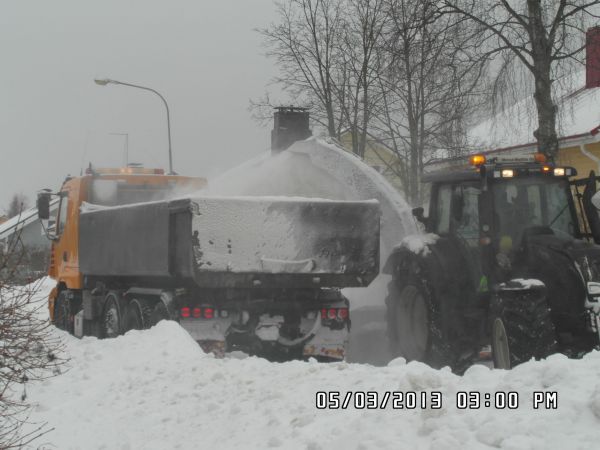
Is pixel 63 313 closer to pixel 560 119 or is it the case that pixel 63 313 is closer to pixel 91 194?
pixel 91 194

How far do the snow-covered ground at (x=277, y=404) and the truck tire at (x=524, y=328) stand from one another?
134 centimetres

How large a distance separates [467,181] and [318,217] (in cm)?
167

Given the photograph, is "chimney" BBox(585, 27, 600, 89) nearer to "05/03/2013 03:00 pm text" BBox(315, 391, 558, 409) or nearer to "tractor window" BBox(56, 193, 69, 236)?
"tractor window" BBox(56, 193, 69, 236)

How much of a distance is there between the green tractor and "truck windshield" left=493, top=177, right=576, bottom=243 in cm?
1

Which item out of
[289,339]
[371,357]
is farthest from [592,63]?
[289,339]

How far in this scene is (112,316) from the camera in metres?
11.3

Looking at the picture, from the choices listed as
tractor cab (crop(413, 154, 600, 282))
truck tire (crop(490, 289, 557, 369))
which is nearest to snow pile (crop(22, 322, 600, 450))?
truck tire (crop(490, 289, 557, 369))

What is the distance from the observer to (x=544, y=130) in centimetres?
1282

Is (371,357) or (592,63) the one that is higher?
(592,63)

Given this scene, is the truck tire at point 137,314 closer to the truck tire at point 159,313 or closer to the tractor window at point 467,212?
the truck tire at point 159,313

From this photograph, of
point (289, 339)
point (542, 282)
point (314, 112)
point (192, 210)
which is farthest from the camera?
point (314, 112)

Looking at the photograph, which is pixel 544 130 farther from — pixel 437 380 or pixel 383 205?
pixel 437 380

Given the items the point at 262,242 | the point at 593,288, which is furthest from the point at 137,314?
the point at 593,288

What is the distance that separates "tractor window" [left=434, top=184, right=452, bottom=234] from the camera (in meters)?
9.03
